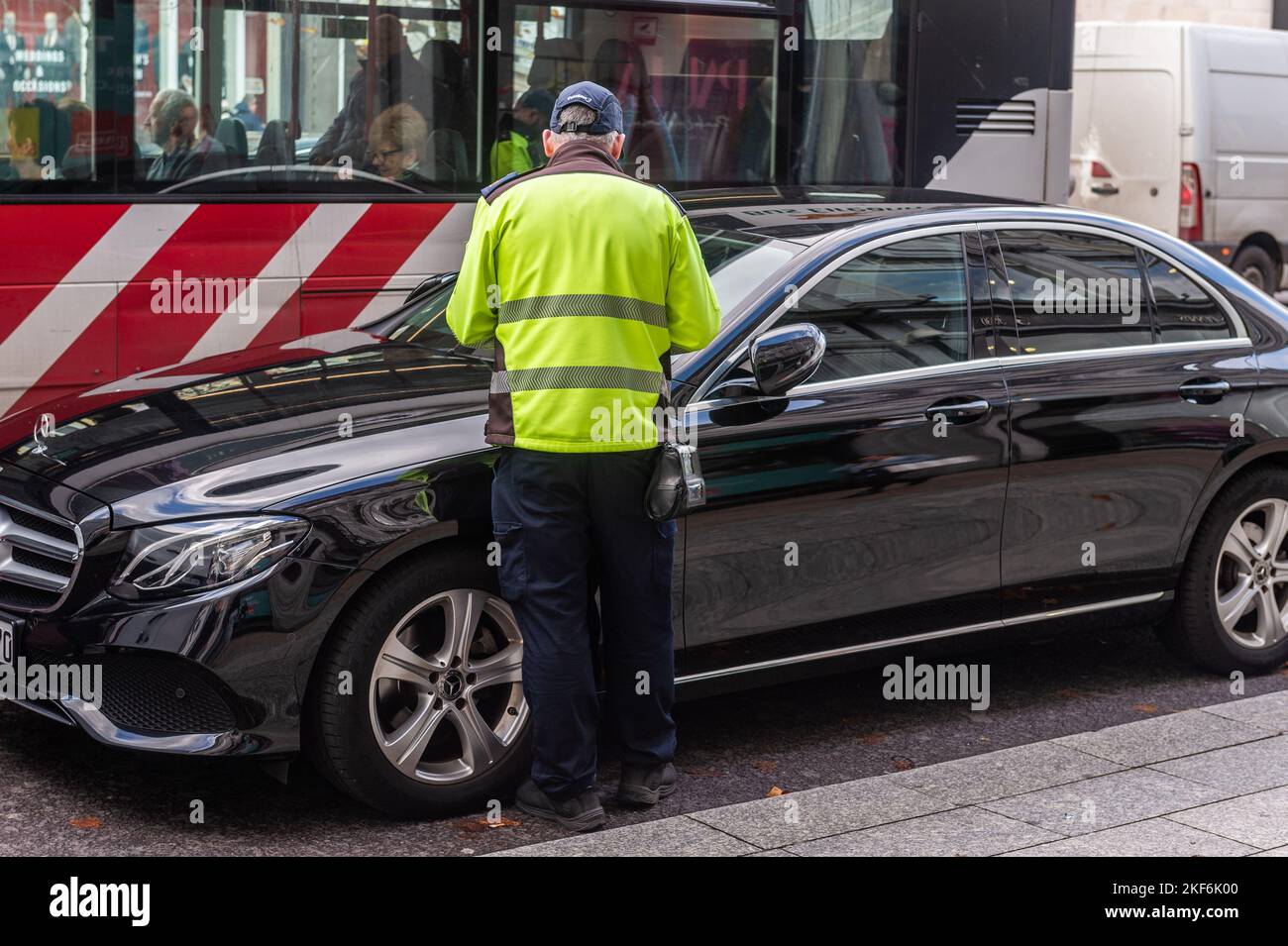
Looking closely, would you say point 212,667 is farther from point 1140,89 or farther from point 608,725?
point 1140,89

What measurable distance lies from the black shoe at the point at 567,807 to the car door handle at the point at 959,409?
157 centimetres

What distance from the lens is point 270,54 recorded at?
283 inches

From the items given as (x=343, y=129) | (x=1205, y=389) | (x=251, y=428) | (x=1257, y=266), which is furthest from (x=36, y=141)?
(x=1257, y=266)

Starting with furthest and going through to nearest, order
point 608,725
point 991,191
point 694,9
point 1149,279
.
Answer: point 991,191
point 694,9
point 1149,279
point 608,725

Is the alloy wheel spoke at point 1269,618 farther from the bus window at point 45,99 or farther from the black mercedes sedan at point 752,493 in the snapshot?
the bus window at point 45,99

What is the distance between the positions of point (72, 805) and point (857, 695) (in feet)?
8.52

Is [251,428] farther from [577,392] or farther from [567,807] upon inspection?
[567,807]

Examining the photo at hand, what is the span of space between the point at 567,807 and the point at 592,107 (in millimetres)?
1820

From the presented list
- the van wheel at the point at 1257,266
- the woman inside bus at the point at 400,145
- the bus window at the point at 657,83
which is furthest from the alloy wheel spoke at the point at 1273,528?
the van wheel at the point at 1257,266

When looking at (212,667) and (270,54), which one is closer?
(212,667)

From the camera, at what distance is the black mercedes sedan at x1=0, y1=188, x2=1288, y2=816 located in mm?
4312

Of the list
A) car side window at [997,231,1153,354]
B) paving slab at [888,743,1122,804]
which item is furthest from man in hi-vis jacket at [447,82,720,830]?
car side window at [997,231,1153,354]

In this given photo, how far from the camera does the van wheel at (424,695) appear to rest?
14.5 ft
